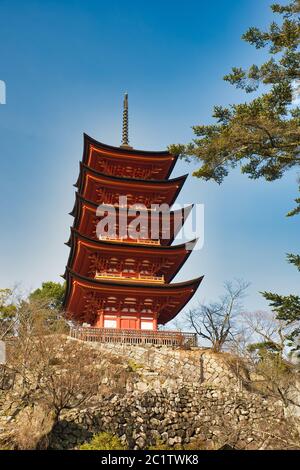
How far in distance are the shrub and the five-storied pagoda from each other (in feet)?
28.9

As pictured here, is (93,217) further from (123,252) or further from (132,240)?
(123,252)

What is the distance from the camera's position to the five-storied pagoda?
2502 cm

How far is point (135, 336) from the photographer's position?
22812 mm

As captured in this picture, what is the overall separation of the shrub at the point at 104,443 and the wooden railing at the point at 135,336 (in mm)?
6618

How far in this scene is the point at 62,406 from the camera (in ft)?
50.2

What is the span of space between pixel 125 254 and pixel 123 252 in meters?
0.27

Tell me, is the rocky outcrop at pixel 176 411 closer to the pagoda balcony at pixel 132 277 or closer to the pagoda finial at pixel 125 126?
the pagoda balcony at pixel 132 277

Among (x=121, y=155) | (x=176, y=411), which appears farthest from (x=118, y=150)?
(x=176, y=411)

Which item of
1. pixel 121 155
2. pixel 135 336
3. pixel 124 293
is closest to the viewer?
pixel 135 336

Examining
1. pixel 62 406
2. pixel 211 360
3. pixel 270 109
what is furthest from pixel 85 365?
pixel 270 109

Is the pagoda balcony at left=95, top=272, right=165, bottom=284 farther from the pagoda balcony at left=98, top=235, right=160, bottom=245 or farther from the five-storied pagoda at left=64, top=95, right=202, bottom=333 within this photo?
the pagoda balcony at left=98, top=235, right=160, bottom=245

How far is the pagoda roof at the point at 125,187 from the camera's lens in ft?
93.9
